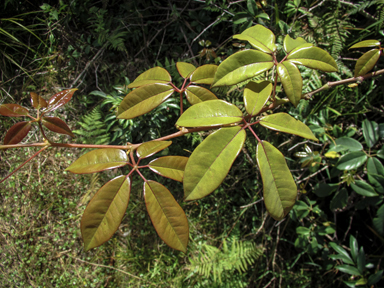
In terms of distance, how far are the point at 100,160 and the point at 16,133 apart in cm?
30

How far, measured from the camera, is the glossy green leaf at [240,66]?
687mm

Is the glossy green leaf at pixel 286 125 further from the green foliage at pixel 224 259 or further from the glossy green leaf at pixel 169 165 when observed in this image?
the green foliage at pixel 224 259

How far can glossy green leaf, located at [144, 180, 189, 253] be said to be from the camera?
2.05 ft

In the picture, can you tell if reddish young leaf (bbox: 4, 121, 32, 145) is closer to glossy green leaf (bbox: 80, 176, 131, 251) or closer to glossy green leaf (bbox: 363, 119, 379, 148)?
glossy green leaf (bbox: 80, 176, 131, 251)

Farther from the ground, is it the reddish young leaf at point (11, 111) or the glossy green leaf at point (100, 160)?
the reddish young leaf at point (11, 111)

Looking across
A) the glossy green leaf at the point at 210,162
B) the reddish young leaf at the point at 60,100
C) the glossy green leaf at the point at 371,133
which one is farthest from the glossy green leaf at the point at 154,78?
the glossy green leaf at the point at 371,133

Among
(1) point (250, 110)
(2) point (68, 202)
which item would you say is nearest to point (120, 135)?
(2) point (68, 202)

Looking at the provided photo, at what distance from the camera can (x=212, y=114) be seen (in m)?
0.64

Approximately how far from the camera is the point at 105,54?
6.38 ft

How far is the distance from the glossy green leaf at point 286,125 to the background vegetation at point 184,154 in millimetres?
791

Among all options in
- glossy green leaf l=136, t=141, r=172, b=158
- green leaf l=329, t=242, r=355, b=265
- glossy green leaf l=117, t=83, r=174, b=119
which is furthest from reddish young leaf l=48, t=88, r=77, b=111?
green leaf l=329, t=242, r=355, b=265

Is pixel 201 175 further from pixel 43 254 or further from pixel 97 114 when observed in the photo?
pixel 43 254

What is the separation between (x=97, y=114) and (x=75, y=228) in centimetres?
115

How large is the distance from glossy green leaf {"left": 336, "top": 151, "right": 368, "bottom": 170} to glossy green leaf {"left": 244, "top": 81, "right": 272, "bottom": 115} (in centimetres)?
84
